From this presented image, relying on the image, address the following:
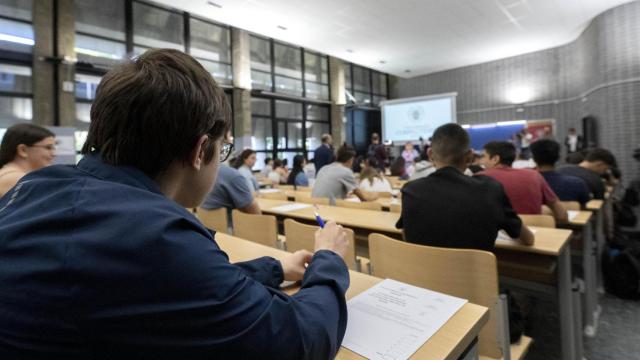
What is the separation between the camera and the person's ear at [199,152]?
0.62 m

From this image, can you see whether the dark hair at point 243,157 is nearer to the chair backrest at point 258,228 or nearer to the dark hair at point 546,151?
the chair backrest at point 258,228

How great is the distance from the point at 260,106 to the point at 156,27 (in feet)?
10.2

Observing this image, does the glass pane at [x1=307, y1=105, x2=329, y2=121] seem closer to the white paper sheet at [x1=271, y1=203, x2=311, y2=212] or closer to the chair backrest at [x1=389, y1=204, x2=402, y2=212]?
the white paper sheet at [x1=271, y1=203, x2=311, y2=212]

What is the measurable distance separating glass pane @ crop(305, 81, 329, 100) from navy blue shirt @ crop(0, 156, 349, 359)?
1060 cm

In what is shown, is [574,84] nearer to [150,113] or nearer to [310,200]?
[310,200]

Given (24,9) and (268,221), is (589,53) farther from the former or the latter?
(24,9)

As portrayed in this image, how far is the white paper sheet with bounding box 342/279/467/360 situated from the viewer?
2.38 feet

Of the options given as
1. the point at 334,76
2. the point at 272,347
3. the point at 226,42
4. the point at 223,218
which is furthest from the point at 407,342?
the point at 334,76

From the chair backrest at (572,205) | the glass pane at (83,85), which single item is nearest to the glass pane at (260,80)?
the glass pane at (83,85)

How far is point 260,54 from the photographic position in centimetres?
957

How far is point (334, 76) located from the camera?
37.1 feet

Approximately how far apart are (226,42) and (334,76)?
3847 mm

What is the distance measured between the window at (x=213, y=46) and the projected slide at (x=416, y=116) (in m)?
5.26

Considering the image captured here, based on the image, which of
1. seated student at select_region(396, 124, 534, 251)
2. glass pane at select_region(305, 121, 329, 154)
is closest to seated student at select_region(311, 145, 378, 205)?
seated student at select_region(396, 124, 534, 251)
